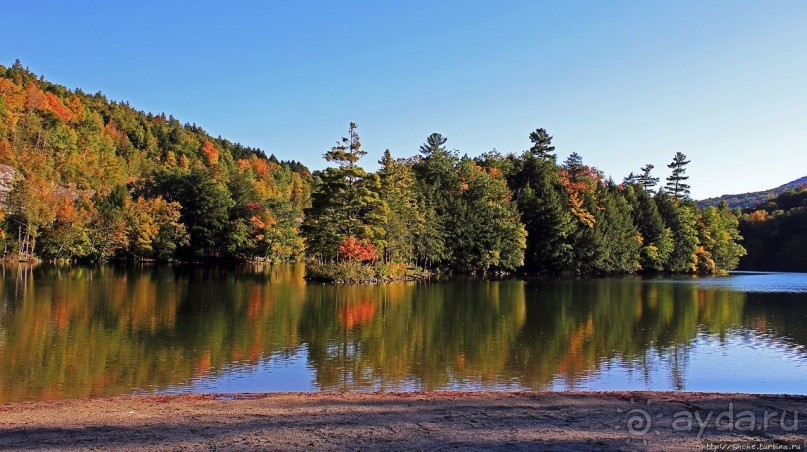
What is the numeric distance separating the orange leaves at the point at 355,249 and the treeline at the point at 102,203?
1286 inches

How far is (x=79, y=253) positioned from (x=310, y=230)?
3506 centimetres

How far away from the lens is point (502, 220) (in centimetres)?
5794

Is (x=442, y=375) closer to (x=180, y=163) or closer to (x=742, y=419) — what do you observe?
(x=742, y=419)

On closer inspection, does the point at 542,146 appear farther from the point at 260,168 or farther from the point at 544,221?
the point at 260,168

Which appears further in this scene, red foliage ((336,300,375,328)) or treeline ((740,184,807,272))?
treeline ((740,184,807,272))

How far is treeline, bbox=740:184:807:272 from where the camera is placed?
95.7m

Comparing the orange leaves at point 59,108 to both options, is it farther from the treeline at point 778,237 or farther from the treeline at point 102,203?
the treeline at point 778,237

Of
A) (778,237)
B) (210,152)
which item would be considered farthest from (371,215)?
(210,152)

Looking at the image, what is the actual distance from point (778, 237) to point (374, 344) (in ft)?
Answer: 349

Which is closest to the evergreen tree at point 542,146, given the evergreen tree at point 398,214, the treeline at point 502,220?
the treeline at point 502,220

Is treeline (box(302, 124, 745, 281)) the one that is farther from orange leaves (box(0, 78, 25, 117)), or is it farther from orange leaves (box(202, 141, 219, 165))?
orange leaves (box(202, 141, 219, 165))

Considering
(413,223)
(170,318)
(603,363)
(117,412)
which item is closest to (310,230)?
(413,223)

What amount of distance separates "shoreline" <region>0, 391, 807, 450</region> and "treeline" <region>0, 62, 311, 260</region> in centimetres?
5844

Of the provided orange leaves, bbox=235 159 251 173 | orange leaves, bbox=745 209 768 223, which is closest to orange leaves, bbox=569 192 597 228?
orange leaves, bbox=745 209 768 223
